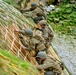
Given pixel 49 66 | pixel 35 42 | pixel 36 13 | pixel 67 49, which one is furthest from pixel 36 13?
pixel 67 49

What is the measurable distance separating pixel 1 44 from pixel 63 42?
12.0 metres

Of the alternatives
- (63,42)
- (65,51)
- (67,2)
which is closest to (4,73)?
(65,51)

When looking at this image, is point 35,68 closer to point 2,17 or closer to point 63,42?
point 2,17

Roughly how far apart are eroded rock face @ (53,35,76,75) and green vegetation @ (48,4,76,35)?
105 centimetres

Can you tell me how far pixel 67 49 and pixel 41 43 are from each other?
367 inches

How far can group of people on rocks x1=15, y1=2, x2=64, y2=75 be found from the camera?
905 cm

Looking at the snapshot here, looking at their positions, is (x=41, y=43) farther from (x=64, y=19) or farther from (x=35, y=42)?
(x=64, y=19)

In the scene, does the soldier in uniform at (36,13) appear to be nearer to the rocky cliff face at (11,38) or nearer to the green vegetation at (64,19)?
the rocky cliff face at (11,38)

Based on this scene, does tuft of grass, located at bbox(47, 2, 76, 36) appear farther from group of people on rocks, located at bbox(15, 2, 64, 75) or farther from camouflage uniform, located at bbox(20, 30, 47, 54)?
camouflage uniform, located at bbox(20, 30, 47, 54)

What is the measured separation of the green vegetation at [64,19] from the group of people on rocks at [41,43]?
9229 millimetres

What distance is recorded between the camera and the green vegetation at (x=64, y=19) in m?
23.2

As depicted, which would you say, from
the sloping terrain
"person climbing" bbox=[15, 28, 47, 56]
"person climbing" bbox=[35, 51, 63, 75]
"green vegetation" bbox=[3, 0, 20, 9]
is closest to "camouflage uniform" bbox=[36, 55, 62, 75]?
"person climbing" bbox=[35, 51, 63, 75]


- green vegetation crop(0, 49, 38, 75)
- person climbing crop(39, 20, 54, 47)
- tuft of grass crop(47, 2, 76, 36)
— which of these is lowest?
tuft of grass crop(47, 2, 76, 36)

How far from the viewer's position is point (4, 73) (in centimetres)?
731
